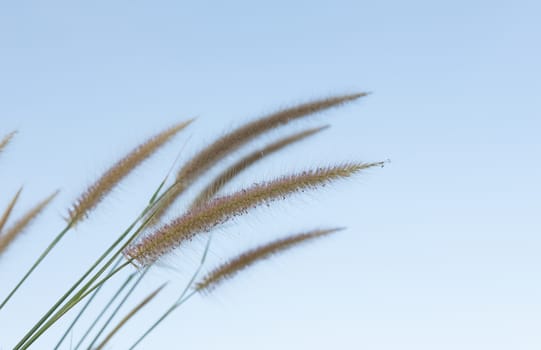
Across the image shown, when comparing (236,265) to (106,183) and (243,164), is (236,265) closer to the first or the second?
(243,164)

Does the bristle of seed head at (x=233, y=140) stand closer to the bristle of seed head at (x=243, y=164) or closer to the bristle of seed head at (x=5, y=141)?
the bristle of seed head at (x=243, y=164)

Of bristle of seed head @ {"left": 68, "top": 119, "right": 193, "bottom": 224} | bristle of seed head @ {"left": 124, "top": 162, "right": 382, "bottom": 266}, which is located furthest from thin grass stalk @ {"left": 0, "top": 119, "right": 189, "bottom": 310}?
bristle of seed head @ {"left": 124, "top": 162, "right": 382, "bottom": 266}

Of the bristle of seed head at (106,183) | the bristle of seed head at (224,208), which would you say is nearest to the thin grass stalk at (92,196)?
the bristle of seed head at (106,183)

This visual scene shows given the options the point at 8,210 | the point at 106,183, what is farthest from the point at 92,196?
the point at 8,210

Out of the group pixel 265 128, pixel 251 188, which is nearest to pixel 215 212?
pixel 251 188

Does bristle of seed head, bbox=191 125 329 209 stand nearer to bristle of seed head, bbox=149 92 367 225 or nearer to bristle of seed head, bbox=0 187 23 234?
bristle of seed head, bbox=149 92 367 225

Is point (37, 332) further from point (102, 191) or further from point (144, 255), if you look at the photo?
point (102, 191)

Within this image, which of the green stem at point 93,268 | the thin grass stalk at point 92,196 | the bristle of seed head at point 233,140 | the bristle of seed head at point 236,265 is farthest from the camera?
the bristle of seed head at point 236,265
